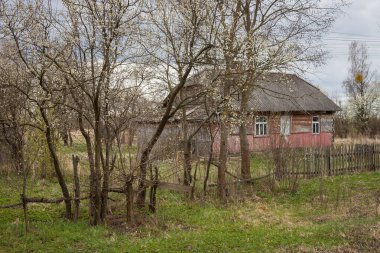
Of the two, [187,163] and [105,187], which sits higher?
[187,163]

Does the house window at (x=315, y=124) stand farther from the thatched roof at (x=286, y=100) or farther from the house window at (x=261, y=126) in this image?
the house window at (x=261, y=126)

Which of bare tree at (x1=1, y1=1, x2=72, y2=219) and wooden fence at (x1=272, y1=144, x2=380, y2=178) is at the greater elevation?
bare tree at (x1=1, y1=1, x2=72, y2=219)

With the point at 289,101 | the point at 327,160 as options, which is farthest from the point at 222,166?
the point at 289,101

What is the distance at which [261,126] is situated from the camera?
25.6 metres

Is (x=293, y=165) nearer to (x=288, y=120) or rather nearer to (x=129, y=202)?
(x=129, y=202)

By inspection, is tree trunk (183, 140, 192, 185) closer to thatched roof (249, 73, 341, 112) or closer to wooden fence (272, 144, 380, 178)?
wooden fence (272, 144, 380, 178)

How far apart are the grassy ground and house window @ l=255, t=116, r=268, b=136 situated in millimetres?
13807

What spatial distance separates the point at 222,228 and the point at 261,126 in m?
18.1

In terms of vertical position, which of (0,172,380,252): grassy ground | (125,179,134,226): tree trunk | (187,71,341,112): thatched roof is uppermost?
(187,71,341,112): thatched roof

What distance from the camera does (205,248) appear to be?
6.77 meters

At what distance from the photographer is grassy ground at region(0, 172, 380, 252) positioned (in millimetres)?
6859

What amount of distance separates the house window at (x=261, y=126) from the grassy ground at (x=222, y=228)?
13807 mm

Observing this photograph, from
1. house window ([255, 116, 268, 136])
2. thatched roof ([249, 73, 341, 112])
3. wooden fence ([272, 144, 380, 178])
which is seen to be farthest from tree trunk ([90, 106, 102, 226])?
house window ([255, 116, 268, 136])

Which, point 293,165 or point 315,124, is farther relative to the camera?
point 315,124
